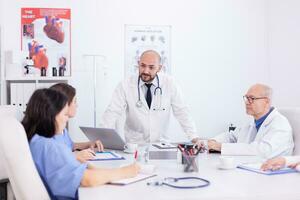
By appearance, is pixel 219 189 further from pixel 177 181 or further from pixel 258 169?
pixel 258 169

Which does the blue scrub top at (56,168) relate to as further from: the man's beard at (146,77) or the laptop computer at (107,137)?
the man's beard at (146,77)

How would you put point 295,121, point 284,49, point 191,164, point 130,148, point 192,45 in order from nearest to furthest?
1. point 191,164
2. point 130,148
3. point 295,121
4. point 284,49
5. point 192,45

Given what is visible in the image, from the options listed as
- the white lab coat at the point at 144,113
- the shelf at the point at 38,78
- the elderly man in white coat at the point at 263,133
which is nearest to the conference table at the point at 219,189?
the elderly man in white coat at the point at 263,133

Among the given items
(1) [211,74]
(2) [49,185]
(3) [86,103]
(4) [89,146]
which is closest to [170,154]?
(4) [89,146]

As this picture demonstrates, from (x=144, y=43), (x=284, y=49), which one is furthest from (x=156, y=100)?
(x=284, y=49)

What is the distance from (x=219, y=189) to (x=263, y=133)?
3.43 feet

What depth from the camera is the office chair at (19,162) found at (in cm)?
135

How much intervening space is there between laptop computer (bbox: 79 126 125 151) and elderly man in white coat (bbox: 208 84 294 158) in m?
A: 0.53

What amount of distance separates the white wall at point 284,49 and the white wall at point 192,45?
0.34 ft

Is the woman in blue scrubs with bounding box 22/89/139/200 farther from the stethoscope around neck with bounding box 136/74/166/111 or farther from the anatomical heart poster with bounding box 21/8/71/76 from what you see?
the anatomical heart poster with bounding box 21/8/71/76

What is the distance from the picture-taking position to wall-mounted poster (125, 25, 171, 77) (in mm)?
4176

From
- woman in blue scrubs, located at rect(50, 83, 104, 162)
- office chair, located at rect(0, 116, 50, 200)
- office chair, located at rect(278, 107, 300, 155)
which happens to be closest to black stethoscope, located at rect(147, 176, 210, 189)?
office chair, located at rect(0, 116, 50, 200)

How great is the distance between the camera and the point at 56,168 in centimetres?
144

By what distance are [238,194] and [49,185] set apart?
69cm
